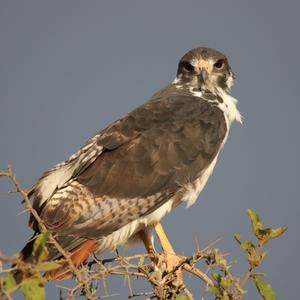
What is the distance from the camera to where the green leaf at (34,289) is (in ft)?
7.02

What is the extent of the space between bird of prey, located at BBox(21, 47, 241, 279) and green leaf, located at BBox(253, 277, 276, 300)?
1.56 m

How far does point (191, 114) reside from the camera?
5312mm

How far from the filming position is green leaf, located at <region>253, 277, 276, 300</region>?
9.10 feet

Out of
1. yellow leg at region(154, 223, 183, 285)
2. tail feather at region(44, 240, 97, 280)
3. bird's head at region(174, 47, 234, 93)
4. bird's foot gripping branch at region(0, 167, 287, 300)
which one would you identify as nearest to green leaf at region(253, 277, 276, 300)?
bird's foot gripping branch at region(0, 167, 287, 300)

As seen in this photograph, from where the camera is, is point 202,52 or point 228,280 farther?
point 202,52

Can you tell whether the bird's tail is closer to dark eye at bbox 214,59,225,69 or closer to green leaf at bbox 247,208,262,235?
green leaf at bbox 247,208,262,235

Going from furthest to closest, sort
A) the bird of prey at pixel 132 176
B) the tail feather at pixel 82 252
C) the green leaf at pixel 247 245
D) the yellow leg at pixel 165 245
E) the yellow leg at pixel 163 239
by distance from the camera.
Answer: the yellow leg at pixel 163 239, the yellow leg at pixel 165 245, the bird of prey at pixel 132 176, the tail feather at pixel 82 252, the green leaf at pixel 247 245

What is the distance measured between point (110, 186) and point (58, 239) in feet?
2.27

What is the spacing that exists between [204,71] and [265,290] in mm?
3569

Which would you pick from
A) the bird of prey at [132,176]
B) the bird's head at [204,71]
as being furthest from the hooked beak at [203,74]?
the bird of prey at [132,176]

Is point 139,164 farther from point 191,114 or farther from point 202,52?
point 202,52

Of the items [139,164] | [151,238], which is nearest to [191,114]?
[139,164]

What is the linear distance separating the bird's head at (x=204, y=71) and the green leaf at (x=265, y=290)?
11.1 feet

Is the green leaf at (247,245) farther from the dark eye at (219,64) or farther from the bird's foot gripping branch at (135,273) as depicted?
the dark eye at (219,64)
